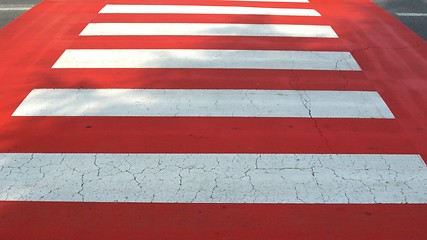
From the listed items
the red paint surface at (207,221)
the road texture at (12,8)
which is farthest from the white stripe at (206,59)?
the red paint surface at (207,221)

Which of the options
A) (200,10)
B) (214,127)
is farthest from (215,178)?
(200,10)

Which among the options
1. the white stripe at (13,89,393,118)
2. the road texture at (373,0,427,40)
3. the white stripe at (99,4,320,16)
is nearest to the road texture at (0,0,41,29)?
the white stripe at (99,4,320,16)

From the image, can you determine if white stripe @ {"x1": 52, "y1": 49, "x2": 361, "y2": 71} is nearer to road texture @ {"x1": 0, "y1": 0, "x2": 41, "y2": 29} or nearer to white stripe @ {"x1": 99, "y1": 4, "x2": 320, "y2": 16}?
white stripe @ {"x1": 99, "y1": 4, "x2": 320, "y2": 16}

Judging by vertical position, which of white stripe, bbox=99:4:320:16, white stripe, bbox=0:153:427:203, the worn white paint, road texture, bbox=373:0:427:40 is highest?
white stripe, bbox=0:153:427:203

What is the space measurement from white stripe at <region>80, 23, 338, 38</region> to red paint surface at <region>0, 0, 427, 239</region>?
195mm

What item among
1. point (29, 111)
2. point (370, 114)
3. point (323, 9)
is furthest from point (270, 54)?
point (29, 111)

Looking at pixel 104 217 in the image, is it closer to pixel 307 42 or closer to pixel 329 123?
pixel 329 123

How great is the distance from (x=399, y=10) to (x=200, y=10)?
299 cm

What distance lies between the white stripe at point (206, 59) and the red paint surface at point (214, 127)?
0.48ft

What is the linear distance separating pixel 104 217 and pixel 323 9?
575cm

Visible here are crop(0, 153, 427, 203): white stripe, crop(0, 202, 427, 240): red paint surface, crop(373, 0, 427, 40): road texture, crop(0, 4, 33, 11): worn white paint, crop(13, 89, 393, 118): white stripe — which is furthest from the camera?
crop(0, 4, 33, 11): worn white paint

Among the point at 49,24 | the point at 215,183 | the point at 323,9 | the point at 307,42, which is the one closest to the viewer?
the point at 215,183

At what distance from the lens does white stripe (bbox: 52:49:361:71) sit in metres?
6.05

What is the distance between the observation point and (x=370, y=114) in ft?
16.4
